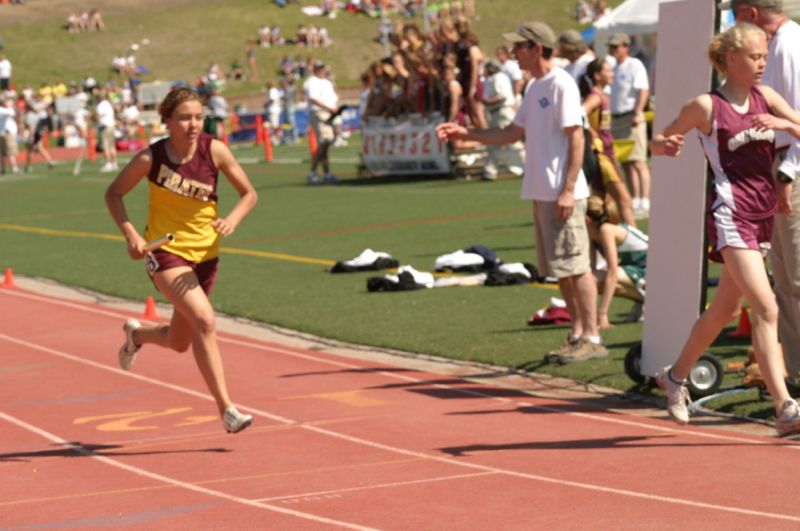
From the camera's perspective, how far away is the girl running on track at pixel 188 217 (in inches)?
348

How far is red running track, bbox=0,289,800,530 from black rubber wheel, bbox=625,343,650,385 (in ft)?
1.07

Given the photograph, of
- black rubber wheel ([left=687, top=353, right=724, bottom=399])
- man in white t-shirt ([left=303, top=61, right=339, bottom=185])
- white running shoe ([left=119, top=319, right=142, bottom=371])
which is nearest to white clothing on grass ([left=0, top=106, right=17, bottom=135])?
man in white t-shirt ([left=303, top=61, right=339, bottom=185])

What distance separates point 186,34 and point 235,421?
6970 centimetres

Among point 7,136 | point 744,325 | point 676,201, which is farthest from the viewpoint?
point 7,136

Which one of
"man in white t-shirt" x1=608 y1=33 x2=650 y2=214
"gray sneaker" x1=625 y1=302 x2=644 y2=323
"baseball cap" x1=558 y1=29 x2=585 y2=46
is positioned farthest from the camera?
"man in white t-shirt" x1=608 y1=33 x2=650 y2=214

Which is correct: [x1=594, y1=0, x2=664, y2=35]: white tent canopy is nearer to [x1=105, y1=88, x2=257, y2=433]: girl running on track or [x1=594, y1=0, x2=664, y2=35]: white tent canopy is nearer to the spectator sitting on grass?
the spectator sitting on grass

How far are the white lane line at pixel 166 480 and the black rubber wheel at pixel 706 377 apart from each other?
3077 millimetres

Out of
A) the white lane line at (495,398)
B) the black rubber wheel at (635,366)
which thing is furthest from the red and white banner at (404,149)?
the black rubber wheel at (635,366)

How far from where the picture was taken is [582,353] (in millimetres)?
10844

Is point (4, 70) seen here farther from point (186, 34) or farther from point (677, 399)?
point (677, 399)

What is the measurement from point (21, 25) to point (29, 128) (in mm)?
25791

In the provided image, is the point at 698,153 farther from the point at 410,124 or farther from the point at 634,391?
the point at 410,124

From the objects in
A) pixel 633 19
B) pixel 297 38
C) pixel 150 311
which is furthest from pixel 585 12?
pixel 150 311

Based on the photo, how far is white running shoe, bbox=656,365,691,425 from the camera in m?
8.42
